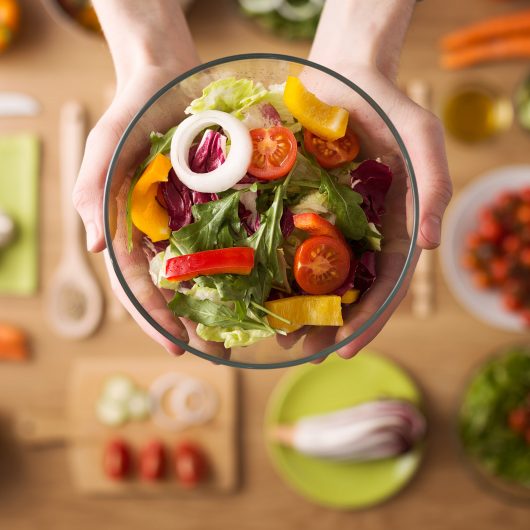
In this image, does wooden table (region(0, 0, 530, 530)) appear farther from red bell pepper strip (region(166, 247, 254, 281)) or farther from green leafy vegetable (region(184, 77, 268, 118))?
red bell pepper strip (region(166, 247, 254, 281))

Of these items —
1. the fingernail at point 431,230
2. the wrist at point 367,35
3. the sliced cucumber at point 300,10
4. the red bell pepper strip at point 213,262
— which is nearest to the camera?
the red bell pepper strip at point 213,262

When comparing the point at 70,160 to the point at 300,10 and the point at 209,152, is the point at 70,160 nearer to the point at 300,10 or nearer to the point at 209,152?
the point at 300,10

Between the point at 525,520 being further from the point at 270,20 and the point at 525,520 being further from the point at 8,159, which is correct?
the point at 8,159

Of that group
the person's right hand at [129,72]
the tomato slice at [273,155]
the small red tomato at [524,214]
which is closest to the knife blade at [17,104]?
the person's right hand at [129,72]

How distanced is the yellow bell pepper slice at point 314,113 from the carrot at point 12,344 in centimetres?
150

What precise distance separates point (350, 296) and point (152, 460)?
1317mm

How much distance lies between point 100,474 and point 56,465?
0.17m

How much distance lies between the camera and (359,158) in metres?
1.33

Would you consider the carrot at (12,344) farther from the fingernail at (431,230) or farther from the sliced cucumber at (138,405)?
the fingernail at (431,230)

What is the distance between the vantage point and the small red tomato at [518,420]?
7.46 feet

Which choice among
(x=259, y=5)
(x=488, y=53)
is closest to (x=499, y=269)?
(x=488, y=53)

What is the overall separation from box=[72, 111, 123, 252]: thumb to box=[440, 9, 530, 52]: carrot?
134 centimetres

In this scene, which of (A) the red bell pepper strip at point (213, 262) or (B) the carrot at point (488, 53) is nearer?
(A) the red bell pepper strip at point (213, 262)

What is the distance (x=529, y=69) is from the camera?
7.49 ft
